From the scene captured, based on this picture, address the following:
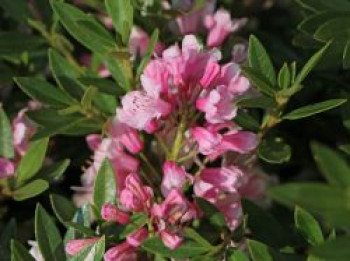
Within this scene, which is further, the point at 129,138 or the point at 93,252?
the point at 129,138

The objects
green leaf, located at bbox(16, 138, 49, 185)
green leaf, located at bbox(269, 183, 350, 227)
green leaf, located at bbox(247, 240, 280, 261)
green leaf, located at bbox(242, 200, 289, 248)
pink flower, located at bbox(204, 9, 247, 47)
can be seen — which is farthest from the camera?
pink flower, located at bbox(204, 9, 247, 47)

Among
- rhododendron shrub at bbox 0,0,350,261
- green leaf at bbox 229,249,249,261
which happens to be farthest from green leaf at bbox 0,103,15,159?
green leaf at bbox 229,249,249,261

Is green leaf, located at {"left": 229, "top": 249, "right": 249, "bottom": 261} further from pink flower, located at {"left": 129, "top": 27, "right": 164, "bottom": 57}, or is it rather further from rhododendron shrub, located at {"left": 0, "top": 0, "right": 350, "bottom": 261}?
pink flower, located at {"left": 129, "top": 27, "right": 164, "bottom": 57}

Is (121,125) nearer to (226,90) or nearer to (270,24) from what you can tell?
(226,90)

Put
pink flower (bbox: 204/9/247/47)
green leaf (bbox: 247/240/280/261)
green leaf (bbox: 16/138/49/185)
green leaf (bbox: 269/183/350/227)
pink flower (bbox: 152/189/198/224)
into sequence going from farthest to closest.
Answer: pink flower (bbox: 204/9/247/47) → green leaf (bbox: 16/138/49/185) → pink flower (bbox: 152/189/198/224) → green leaf (bbox: 247/240/280/261) → green leaf (bbox: 269/183/350/227)

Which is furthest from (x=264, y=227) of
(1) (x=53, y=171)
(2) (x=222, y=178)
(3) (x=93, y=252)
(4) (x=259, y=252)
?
(1) (x=53, y=171)

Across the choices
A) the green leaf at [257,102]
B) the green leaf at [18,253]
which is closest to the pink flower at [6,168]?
the green leaf at [18,253]

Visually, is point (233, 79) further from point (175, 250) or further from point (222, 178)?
point (175, 250)
